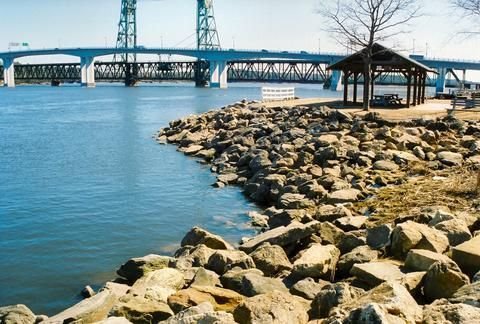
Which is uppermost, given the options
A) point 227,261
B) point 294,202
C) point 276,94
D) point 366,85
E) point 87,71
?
point 87,71

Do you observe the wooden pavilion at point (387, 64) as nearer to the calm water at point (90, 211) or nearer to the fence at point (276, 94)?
the fence at point (276, 94)

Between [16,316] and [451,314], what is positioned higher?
[451,314]

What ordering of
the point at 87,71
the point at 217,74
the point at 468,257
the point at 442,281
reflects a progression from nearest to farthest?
the point at 442,281, the point at 468,257, the point at 217,74, the point at 87,71

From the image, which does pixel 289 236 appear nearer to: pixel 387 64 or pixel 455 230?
pixel 455 230

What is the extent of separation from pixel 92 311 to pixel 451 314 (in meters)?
4.01

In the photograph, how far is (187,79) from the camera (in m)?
142

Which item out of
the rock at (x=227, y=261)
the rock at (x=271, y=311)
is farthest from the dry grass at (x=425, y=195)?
the rock at (x=271, y=311)

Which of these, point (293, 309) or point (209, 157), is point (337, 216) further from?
point (209, 157)

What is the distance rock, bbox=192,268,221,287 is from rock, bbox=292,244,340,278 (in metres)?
1.03

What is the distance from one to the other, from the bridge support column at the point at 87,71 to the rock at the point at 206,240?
124582 millimetres

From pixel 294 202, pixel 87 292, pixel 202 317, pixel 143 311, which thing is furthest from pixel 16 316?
pixel 294 202

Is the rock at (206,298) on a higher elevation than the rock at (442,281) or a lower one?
lower

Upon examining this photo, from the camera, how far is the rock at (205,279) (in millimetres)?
7043

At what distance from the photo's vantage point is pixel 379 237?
792 cm
